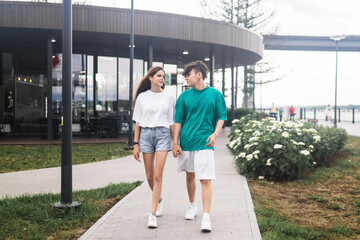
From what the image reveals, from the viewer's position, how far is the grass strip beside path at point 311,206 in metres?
4.51

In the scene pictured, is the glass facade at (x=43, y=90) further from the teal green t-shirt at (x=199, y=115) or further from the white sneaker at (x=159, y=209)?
the teal green t-shirt at (x=199, y=115)

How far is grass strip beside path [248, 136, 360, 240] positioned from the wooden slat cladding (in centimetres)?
925

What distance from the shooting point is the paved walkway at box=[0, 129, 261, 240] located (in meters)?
4.24

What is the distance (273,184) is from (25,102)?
1501 cm

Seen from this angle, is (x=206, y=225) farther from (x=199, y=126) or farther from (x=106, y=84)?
(x=106, y=84)

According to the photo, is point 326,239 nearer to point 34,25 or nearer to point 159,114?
point 159,114

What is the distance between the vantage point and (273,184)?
→ 24.3ft

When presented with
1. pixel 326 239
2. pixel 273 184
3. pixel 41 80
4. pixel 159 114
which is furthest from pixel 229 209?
pixel 41 80

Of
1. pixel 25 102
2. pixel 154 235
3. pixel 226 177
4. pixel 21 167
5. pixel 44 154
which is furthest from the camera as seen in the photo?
pixel 25 102

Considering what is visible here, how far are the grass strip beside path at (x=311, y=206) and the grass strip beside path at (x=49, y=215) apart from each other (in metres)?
2.22

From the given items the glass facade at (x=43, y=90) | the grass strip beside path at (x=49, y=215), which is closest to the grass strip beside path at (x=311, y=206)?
the grass strip beside path at (x=49, y=215)

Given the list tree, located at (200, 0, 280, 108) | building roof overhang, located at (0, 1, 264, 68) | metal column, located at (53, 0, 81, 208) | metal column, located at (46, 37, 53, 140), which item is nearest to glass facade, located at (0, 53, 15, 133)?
building roof overhang, located at (0, 1, 264, 68)

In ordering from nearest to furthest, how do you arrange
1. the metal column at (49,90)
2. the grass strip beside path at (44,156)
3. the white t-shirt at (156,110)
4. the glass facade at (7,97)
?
the white t-shirt at (156,110)
the grass strip beside path at (44,156)
the metal column at (49,90)
the glass facade at (7,97)

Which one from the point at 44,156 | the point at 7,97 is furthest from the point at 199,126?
the point at 7,97
